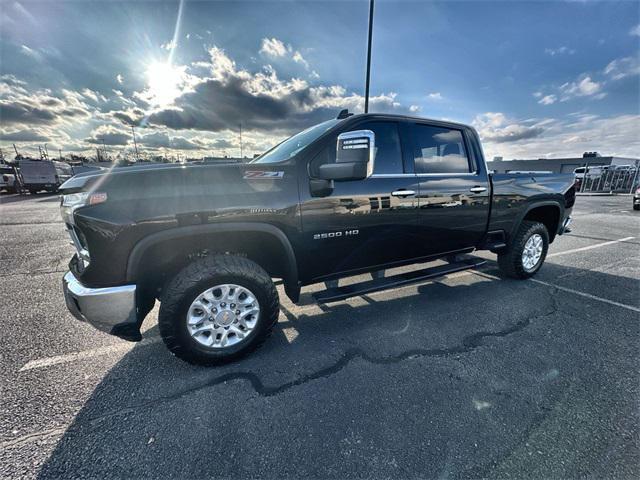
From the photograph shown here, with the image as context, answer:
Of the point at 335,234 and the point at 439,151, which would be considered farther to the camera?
the point at 439,151

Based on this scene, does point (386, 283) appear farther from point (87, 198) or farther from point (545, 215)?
point (545, 215)

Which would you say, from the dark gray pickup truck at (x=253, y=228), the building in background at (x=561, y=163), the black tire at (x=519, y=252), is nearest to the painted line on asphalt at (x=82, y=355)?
the dark gray pickup truck at (x=253, y=228)

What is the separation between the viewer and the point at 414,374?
2316 millimetres

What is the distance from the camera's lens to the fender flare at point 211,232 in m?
2.11

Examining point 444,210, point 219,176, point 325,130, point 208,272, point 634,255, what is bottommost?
point 634,255

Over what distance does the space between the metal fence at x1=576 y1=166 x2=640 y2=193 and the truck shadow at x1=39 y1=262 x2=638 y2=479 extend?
3014 centimetres

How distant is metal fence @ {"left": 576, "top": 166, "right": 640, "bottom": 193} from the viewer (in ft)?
79.9

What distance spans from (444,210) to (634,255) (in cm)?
529

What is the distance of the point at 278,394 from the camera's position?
2.12 metres

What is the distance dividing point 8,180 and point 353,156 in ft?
89.9

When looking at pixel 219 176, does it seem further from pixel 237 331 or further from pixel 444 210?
pixel 444 210

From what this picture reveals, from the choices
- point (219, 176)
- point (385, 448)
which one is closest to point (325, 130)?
point (219, 176)

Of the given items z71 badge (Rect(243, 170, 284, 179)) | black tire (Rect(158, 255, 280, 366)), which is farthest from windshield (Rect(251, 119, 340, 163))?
black tire (Rect(158, 255, 280, 366))

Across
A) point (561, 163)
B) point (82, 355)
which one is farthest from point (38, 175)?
point (561, 163)
